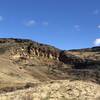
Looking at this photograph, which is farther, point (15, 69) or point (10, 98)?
point (15, 69)

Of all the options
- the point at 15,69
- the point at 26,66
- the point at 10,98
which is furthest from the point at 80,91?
the point at 26,66

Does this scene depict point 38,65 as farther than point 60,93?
Yes

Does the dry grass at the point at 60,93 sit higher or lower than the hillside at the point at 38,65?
lower

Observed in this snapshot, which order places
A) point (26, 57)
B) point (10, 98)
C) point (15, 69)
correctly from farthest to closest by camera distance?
point (26, 57)
point (15, 69)
point (10, 98)

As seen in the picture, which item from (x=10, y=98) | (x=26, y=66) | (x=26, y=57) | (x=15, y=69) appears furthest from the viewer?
(x=26, y=57)

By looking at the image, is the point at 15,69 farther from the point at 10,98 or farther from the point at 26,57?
the point at 10,98

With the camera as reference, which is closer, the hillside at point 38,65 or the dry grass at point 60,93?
the dry grass at point 60,93

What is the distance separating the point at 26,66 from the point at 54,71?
8.66 metres

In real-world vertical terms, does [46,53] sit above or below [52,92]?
above

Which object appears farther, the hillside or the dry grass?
the hillside

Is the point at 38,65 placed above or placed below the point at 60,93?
above

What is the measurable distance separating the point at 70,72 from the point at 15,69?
19.7 meters

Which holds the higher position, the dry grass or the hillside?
the hillside

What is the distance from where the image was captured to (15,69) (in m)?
104
